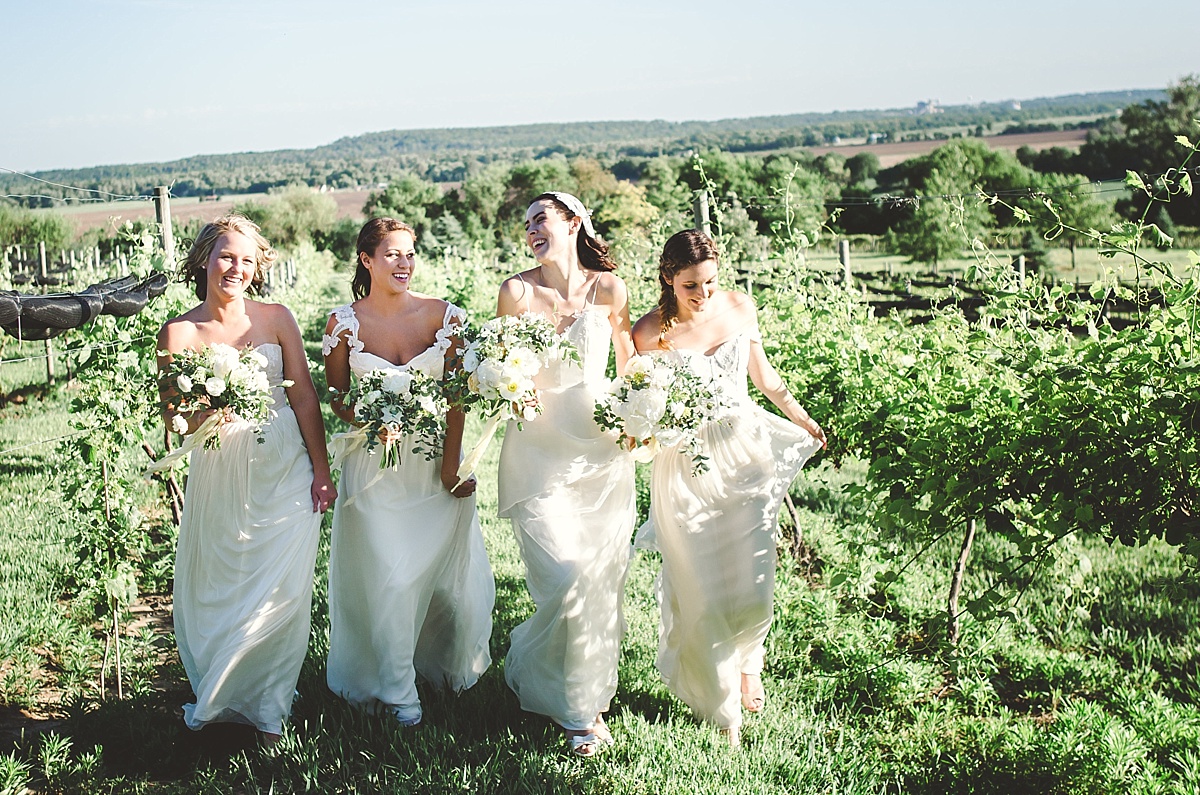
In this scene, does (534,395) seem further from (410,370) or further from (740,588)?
(740,588)

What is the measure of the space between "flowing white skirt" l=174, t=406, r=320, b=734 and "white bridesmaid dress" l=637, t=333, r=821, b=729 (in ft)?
4.67

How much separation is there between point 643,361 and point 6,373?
13.2m

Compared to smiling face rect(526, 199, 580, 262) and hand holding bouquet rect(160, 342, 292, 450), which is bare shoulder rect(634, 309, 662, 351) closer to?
smiling face rect(526, 199, 580, 262)

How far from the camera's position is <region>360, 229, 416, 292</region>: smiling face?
354 cm

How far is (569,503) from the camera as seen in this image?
11.8 feet

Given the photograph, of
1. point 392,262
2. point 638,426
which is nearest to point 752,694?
point 638,426

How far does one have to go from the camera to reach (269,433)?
3539 mm

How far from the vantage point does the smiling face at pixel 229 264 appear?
3.47 metres

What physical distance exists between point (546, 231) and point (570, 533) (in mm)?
1163

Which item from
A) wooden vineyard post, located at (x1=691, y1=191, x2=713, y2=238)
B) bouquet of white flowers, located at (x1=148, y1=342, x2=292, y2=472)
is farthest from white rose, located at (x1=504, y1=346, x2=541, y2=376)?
wooden vineyard post, located at (x1=691, y1=191, x2=713, y2=238)

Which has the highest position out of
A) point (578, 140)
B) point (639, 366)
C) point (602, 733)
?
point (578, 140)

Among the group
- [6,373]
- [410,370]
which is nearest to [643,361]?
[410,370]

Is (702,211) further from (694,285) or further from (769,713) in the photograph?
(769,713)

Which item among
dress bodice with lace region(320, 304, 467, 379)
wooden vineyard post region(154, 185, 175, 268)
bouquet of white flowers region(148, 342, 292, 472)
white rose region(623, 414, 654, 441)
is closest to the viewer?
bouquet of white flowers region(148, 342, 292, 472)
